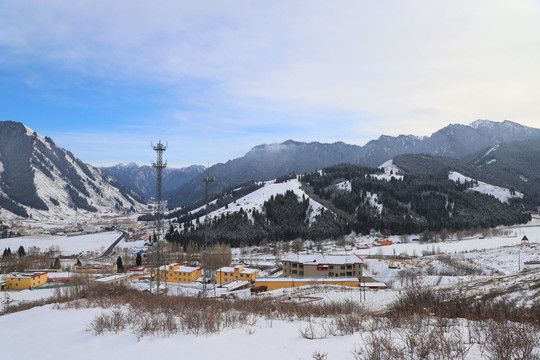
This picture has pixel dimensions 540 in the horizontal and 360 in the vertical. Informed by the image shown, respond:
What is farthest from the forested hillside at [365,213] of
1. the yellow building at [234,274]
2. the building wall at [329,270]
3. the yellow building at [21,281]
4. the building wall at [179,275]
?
the building wall at [329,270]

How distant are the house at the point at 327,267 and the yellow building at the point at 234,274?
6.92 meters

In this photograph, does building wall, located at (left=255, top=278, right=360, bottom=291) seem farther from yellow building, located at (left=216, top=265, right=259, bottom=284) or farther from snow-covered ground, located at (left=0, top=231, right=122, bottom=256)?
snow-covered ground, located at (left=0, top=231, right=122, bottom=256)

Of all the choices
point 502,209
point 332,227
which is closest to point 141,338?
point 332,227

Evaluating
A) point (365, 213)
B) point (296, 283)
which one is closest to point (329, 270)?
→ point (296, 283)

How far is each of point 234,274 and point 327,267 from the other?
16.5 meters

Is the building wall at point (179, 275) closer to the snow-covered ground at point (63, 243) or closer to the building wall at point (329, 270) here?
the building wall at point (329, 270)

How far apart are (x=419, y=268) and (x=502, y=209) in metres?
141

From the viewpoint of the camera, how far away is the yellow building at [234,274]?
2073 inches

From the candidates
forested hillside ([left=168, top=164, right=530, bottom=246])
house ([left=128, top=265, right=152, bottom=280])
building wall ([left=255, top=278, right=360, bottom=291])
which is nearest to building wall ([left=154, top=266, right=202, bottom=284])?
house ([left=128, top=265, right=152, bottom=280])

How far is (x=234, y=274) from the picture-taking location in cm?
5409

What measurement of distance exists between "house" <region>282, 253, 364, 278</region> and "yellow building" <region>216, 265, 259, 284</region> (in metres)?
6.92

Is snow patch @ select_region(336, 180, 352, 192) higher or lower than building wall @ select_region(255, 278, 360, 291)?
higher

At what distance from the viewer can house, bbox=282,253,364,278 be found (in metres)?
51.4

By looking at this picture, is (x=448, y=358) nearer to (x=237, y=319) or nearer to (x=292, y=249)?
(x=237, y=319)
